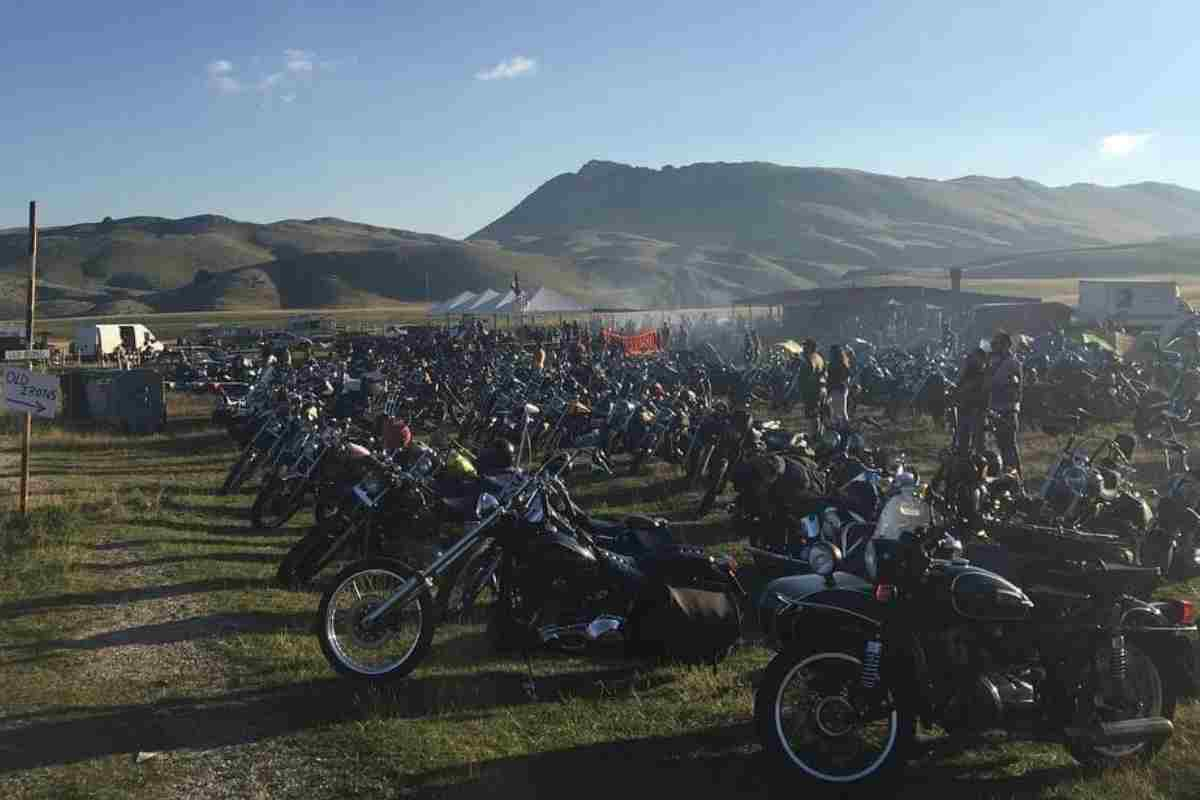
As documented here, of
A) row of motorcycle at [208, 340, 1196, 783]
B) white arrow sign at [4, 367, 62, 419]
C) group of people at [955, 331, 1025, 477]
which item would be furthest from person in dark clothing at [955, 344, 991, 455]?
white arrow sign at [4, 367, 62, 419]

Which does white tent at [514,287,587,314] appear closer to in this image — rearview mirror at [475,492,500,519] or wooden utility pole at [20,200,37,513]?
wooden utility pole at [20,200,37,513]

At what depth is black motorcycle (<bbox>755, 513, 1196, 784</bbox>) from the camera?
4.27m

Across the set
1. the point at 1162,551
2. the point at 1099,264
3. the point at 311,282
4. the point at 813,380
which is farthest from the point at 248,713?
the point at 311,282

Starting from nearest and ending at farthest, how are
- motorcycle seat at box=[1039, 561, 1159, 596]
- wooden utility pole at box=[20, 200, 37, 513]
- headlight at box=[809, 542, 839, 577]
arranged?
1. motorcycle seat at box=[1039, 561, 1159, 596]
2. headlight at box=[809, 542, 839, 577]
3. wooden utility pole at box=[20, 200, 37, 513]

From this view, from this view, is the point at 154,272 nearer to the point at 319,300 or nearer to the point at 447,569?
the point at 319,300

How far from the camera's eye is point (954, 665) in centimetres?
429

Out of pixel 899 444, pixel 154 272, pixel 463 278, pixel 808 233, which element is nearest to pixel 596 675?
pixel 899 444

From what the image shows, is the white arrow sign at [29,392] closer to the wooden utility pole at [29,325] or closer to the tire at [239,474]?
the wooden utility pole at [29,325]

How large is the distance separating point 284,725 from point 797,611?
98.3 inches

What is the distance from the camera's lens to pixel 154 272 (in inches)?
6816

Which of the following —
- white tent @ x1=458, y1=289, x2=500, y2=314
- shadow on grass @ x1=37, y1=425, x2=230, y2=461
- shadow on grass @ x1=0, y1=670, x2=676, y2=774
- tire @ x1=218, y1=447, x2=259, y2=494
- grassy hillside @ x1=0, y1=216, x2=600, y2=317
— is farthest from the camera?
grassy hillside @ x1=0, y1=216, x2=600, y2=317

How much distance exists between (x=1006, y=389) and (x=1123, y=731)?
26.6 ft

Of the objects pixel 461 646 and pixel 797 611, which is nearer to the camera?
pixel 797 611

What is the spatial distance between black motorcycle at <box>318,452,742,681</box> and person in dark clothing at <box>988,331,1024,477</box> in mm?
7472
